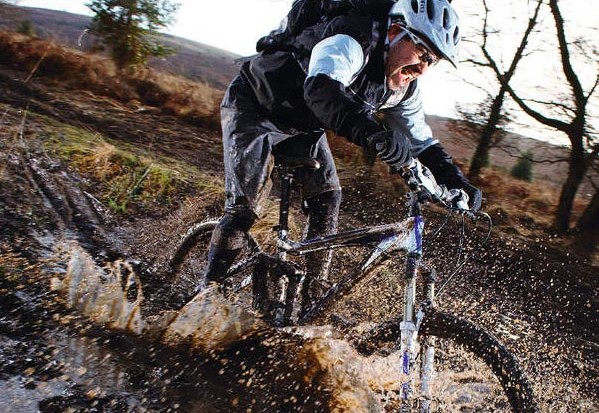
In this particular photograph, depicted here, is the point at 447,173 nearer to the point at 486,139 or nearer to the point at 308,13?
the point at 308,13

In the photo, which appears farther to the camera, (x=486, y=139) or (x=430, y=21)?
(x=486, y=139)

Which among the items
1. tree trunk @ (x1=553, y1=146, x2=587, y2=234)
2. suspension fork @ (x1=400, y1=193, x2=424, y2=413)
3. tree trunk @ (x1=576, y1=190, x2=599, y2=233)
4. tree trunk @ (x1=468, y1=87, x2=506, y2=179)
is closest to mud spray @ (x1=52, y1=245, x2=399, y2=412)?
suspension fork @ (x1=400, y1=193, x2=424, y2=413)

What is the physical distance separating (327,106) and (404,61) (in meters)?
0.58

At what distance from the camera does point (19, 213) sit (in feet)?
15.6

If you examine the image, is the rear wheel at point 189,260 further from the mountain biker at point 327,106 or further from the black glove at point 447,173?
the black glove at point 447,173

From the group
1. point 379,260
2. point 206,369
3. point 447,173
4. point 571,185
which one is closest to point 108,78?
point 571,185

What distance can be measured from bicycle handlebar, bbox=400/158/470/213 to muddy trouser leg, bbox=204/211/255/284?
1150mm

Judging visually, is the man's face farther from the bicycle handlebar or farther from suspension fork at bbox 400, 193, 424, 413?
suspension fork at bbox 400, 193, 424, 413

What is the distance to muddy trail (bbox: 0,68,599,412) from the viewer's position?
8.96 ft

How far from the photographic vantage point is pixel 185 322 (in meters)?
3.35

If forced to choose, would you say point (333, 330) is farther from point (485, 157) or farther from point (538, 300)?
point (485, 157)

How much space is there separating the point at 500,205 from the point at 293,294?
24.6 ft

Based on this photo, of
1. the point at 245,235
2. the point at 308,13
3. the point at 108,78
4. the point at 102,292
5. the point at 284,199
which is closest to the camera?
the point at 308,13

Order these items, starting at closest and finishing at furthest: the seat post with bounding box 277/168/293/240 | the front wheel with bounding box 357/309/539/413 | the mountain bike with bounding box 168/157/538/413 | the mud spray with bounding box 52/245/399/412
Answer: the front wheel with bounding box 357/309/539/413
the mountain bike with bounding box 168/157/538/413
the mud spray with bounding box 52/245/399/412
the seat post with bounding box 277/168/293/240
